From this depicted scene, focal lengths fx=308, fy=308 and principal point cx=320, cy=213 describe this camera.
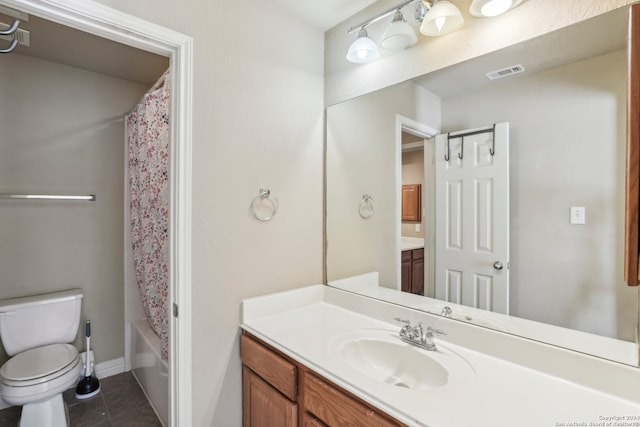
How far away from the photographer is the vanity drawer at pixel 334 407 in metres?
0.90

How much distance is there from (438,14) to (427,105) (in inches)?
13.6

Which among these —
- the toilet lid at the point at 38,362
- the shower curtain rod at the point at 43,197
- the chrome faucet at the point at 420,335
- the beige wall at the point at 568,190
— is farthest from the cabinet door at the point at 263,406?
the shower curtain rod at the point at 43,197

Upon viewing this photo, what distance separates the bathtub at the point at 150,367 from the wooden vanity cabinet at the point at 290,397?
0.65 meters

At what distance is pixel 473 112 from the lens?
1.25m

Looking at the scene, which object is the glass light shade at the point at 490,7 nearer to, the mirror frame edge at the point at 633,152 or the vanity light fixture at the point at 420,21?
the vanity light fixture at the point at 420,21

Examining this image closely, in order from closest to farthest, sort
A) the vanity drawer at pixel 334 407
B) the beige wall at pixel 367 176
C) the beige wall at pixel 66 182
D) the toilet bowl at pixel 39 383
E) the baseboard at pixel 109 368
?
the vanity drawer at pixel 334 407 < the beige wall at pixel 367 176 < the toilet bowl at pixel 39 383 < the beige wall at pixel 66 182 < the baseboard at pixel 109 368

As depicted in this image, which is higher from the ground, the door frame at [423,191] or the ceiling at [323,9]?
the ceiling at [323,9]

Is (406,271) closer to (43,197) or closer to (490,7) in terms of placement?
(490,7)

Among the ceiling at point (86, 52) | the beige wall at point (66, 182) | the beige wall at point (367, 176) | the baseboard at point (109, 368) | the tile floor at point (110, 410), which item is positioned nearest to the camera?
the beige wall at point (367, 176)

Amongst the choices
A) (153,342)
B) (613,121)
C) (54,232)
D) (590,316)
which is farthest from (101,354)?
(613,121)

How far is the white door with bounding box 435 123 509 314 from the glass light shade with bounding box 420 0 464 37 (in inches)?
16.7

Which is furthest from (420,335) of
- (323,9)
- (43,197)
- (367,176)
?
(43,197)

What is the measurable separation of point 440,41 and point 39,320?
9.52 ft

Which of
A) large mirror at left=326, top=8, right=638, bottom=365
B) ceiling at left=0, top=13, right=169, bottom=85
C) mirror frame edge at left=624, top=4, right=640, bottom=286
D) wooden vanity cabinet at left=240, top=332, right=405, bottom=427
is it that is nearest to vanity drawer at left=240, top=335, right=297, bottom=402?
wooden vanity cabinet at left=240, top=332, right=405, bottom=427
